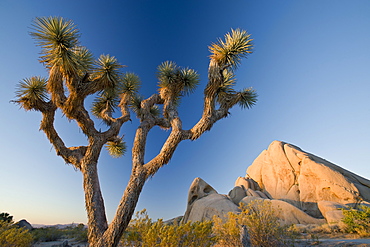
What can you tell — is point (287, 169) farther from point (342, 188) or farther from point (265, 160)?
point (342, 188)

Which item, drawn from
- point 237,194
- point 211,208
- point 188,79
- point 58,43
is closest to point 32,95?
point 58,43

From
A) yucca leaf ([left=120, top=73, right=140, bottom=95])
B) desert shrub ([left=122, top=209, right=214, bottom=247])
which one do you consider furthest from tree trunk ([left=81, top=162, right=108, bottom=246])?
yucca leaf ([left=120, top=73, right=140, bottom=95])

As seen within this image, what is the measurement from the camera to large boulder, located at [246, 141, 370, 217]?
13.8 metres

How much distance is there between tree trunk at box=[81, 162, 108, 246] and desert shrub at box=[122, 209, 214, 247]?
1.23 m

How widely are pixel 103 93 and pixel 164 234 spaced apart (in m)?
5.53

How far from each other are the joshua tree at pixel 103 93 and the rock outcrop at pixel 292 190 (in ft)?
24.7

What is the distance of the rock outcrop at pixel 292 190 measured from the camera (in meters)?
12.6

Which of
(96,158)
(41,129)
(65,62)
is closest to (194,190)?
(96,158)

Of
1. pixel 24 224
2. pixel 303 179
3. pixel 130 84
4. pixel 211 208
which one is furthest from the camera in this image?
pixel 24 224

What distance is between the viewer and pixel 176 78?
329 inches

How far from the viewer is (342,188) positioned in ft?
44.7

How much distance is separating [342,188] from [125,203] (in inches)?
597

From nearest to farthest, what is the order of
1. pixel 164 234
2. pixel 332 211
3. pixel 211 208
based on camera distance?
pixel 164 234 → pixel 332 211 → pixel 211 208

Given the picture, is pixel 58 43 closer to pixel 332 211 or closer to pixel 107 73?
pixel 107 73
